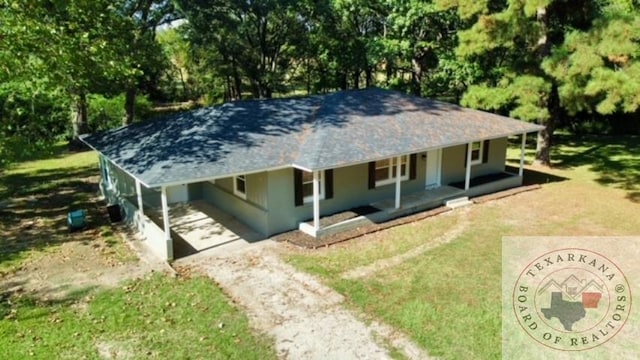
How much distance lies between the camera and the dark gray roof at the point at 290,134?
12210 mm

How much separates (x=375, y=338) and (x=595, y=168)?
697 inches

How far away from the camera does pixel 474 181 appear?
17.5 meters

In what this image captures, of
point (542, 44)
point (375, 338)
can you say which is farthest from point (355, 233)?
point (542, 44)

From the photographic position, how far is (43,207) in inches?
648

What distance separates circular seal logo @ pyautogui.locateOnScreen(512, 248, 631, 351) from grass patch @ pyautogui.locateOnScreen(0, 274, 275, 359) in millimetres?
5009

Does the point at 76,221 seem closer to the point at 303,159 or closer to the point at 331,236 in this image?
the point at 303,159

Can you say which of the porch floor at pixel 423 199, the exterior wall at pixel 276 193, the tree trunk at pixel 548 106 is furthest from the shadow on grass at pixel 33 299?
the tree trunk at pixel 548 106

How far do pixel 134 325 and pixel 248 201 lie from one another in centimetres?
555

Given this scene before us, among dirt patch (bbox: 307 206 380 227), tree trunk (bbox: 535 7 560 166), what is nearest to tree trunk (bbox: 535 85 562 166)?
tree trunk (bbox: 535 7 560 166)

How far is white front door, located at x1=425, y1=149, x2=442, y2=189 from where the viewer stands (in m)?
16.4

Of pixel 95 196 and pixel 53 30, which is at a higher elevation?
pixel 53 30

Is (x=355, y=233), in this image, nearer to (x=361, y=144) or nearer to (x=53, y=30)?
(x=361, y=144)

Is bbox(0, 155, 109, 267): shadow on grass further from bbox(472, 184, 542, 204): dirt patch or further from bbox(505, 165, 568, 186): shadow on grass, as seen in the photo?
bbox(505, 165, 568, 186): shadow on grass

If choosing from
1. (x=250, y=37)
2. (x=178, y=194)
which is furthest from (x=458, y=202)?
(x=250, y=37)
